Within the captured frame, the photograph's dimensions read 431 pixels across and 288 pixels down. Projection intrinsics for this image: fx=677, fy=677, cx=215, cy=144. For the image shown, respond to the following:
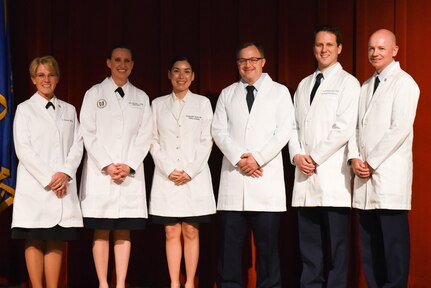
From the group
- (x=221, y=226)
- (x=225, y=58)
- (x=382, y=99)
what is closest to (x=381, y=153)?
(x=382, y=99)

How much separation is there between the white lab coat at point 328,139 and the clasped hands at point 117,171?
1.12m

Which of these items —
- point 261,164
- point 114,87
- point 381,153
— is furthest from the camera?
point 114,87

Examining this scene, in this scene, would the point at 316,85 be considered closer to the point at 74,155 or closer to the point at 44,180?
the point at 74,155

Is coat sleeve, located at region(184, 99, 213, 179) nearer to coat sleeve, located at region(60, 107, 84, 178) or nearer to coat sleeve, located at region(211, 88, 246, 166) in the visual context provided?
coat sleeve, located at region(211, 88, 246, 166)

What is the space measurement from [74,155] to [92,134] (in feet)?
0.63

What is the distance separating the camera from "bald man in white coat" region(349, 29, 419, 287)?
4086mm

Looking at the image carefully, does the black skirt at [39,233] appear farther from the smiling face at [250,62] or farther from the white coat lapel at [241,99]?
the smiling face at [250,62]

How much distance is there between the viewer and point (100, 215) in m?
4.55

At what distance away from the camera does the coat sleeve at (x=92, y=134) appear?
456 cm

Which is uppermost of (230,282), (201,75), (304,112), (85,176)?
(201,75)

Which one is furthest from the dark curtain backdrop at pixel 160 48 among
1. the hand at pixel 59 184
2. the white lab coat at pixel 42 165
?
the hand at pixel 59 184

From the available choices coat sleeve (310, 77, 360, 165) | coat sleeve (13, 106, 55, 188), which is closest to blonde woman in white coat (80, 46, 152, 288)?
coat sleeve (13, 106, 55, 188)

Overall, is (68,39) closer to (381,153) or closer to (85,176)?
(85,176)

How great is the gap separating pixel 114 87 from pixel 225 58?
105 centimetres
